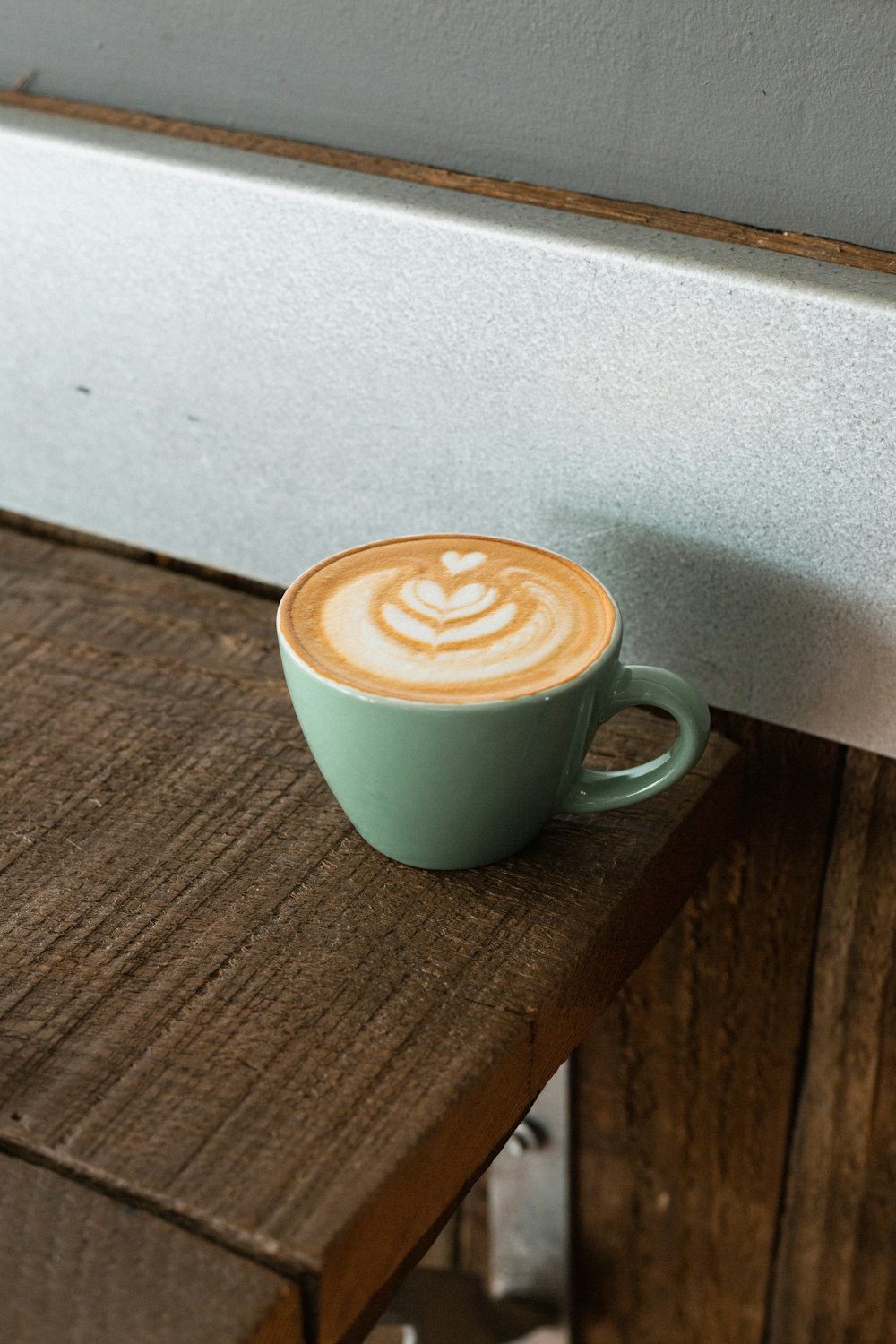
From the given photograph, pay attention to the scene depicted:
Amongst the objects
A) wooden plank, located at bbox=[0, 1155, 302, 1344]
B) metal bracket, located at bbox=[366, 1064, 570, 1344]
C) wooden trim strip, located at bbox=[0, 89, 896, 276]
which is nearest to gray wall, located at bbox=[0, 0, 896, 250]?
wooden trim strip, located at bbox=[0, 89, 896, 276]

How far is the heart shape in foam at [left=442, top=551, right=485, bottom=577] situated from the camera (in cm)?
56

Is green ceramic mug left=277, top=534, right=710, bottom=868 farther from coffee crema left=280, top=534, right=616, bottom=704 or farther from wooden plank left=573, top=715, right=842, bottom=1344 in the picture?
wooden plank left=573, top=715, right=842, bottom=1344

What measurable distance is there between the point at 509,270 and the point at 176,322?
0.66ft

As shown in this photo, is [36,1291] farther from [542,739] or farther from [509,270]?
[509,270]

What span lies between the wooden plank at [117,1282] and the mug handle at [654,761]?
0.23m

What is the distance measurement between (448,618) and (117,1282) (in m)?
0.27

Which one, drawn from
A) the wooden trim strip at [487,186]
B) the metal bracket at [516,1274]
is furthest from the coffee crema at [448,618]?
the metal bracket at [516,1274]

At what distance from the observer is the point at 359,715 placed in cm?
49

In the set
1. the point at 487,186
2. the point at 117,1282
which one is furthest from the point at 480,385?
the point at 117,1282

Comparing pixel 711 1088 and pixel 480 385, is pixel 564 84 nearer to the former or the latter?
pixel 480 385

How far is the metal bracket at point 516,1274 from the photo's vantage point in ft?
2.91

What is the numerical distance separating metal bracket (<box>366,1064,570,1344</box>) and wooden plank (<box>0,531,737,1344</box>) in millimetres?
365

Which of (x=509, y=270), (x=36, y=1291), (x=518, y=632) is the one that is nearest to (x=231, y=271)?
(x=509, y=270)

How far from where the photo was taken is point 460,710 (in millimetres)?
472
